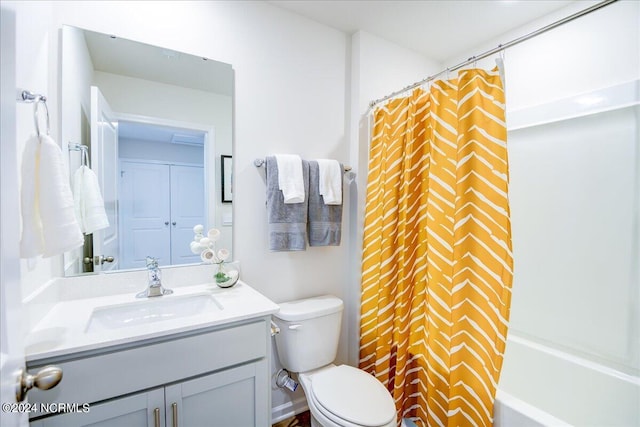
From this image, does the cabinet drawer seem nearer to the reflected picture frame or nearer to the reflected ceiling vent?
the reflected picture frame

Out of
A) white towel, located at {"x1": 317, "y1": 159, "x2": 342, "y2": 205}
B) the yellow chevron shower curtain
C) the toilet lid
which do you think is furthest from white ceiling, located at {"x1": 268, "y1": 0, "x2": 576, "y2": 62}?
the toilet lid

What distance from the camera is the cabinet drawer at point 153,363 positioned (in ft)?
2.76

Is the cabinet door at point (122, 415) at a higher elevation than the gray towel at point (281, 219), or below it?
below

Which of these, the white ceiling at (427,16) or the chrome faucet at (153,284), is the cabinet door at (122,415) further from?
the white ceiling at (427,16)

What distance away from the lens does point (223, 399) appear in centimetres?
109

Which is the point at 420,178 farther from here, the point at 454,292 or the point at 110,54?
the point at 110,54

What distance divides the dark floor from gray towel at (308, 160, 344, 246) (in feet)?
3.52

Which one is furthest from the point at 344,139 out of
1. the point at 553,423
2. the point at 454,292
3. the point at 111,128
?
the point at 553,423

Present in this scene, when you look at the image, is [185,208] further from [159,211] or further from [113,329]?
[113,329]

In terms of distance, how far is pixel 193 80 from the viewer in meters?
1.51

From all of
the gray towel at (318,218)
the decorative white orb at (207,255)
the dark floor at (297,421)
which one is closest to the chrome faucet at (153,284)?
the decorative white orb at (207,255)

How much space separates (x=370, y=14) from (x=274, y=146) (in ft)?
3.34

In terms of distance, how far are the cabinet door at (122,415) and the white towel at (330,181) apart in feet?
3.94

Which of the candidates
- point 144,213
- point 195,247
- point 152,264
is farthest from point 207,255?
point 144,213
